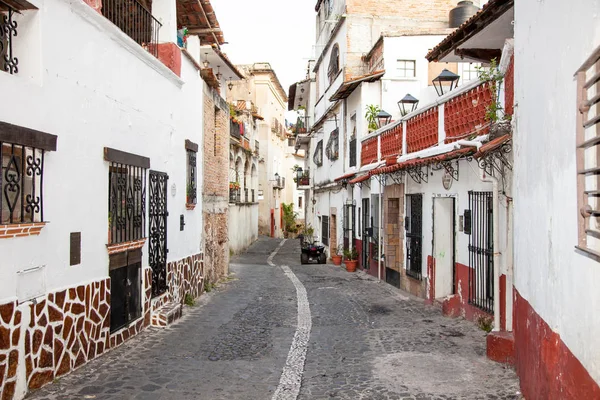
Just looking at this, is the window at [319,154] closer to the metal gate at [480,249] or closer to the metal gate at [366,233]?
the metal gate at [366,233]

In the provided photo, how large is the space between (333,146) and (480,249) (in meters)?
15.3

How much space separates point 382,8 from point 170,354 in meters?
18.2

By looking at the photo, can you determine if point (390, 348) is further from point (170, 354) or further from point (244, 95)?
point (244, 95)

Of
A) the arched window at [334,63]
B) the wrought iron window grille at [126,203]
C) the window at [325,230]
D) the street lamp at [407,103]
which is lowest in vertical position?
the window at [325,230]

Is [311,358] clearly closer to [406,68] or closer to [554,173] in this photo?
[554,173]

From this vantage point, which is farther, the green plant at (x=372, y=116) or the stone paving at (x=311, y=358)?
the green plant at (x=372, y=116)

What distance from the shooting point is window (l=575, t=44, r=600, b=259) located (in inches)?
126

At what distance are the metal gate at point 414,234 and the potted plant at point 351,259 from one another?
5.89m

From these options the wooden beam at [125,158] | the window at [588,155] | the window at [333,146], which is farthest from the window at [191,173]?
the window at [333,146]

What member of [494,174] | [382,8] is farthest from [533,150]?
[382,8]

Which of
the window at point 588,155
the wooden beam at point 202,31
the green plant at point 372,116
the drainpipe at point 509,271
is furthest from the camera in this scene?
the green plant at point 372,116

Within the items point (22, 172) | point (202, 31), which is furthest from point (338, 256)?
point (22, 172)

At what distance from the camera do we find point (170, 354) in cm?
812

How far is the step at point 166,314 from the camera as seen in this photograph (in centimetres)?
1002
